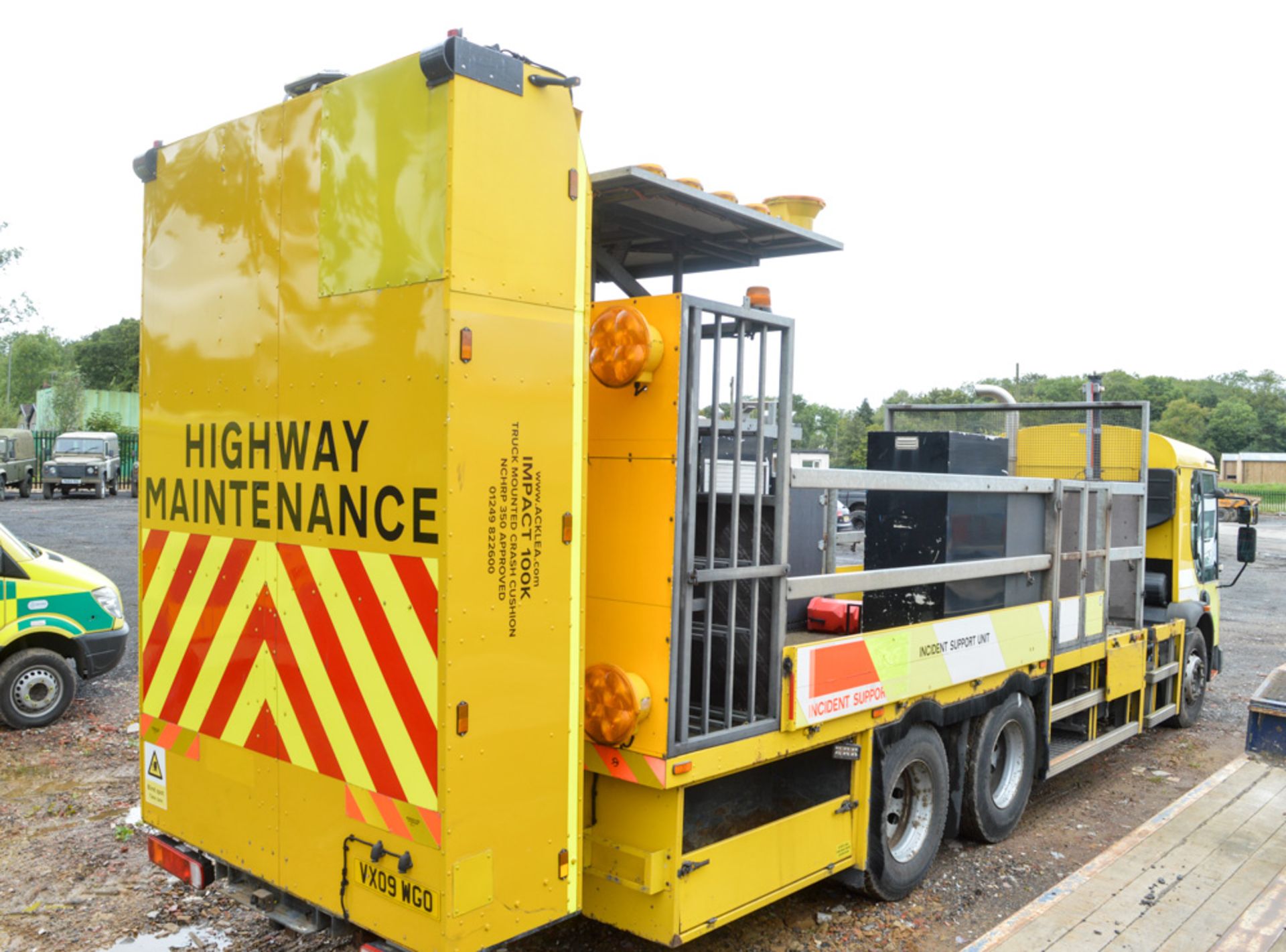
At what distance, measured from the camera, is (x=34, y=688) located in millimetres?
7734

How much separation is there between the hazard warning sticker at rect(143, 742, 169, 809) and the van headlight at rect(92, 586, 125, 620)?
14.4 feet

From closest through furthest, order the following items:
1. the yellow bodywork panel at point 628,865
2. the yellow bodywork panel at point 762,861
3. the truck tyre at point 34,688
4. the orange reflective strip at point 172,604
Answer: the yellow bodywork panel at point 628,865 → the yellow bodywork panel at point 762,861 → the orange reflective strip at point 172,604 → the truck tyre at point 34,688

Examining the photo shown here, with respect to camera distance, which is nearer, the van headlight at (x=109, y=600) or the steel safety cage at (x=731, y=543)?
the steel safety cage at (x=731, y=543)

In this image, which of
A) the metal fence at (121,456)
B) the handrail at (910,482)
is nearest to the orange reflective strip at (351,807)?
the handrail at (910,482)

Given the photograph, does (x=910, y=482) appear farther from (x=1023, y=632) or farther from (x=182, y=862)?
(x=182, y=862)

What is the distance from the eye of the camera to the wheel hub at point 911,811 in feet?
17.1

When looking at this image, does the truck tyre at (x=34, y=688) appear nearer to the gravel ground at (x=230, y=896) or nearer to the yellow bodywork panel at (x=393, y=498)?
the gravel ground at (x=230, y=896)

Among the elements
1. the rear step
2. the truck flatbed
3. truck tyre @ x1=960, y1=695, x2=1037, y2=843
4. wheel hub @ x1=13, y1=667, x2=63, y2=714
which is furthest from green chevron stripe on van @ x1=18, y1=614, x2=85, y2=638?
the rear step

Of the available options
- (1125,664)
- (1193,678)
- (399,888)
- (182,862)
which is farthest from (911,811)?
(1193,678)

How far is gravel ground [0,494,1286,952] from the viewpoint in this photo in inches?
182

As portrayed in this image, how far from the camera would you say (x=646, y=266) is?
507cm

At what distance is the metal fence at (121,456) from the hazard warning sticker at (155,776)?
33.0 meters

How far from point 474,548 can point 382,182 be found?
3.96 ft

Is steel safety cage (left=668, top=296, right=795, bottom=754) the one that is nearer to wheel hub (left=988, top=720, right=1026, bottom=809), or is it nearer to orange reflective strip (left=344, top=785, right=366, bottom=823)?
orange reflective strip (left=344, top=785, right=366, bottom=823)
